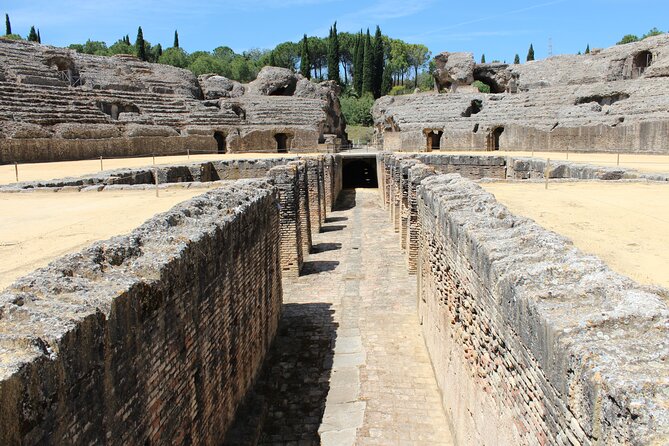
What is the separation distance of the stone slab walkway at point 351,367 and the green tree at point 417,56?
72.0 m

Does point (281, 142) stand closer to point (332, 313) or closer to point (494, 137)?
point (494, 137)

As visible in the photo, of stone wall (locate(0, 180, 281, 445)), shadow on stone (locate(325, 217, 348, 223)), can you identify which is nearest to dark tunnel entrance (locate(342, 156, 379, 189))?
shadow on stone (locate(325, 217, 348, 223))

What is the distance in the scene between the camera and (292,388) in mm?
7355

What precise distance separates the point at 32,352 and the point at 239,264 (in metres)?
3.98

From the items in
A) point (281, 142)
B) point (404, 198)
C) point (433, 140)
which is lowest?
point (404, 198)

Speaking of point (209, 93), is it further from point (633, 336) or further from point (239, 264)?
point (633, 336)

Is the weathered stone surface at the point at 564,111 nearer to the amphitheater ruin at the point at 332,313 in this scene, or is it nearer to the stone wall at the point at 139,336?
the amphitheater ruin at the point at 332,313

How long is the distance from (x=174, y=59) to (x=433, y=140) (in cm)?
3623

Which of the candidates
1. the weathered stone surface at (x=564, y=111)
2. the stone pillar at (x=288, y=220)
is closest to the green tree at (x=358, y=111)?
the weathered stone surface at (x=564, y=111)

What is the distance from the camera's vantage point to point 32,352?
97.0 inches

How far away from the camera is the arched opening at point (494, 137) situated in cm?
2953

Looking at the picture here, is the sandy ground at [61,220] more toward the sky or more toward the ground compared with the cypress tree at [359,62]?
more toward the ground

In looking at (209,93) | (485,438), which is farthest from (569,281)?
(209,93)

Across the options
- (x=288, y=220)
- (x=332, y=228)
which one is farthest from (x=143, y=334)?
(x=332, y=228)
